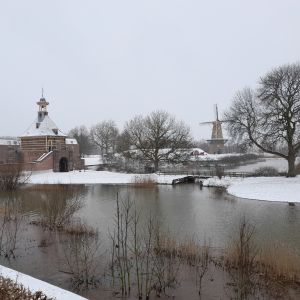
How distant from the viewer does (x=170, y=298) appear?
8312 millimetres

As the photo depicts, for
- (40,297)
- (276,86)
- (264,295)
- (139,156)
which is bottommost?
(264,295)

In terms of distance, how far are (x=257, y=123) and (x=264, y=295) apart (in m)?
23.8

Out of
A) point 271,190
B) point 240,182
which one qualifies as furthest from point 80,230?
point 240,182

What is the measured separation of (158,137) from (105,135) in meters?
31.2

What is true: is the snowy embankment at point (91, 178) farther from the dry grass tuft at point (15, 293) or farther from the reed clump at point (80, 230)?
the dry grass tuft at point (15, 293)

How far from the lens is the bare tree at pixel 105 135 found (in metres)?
71.9

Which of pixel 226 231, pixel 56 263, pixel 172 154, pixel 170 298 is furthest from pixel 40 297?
pixel 172 154

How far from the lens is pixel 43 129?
49.3 metres

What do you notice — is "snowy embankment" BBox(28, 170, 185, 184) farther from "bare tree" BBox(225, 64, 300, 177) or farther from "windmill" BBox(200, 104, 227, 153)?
"windmill" BBox(200, 104, 227, 153)

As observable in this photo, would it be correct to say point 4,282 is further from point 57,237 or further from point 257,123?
point 257,123

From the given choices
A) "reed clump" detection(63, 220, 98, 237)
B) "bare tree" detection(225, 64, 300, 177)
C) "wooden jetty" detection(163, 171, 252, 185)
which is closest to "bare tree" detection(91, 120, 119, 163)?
"wooden jetty" detection(163, 171, 252, 185)

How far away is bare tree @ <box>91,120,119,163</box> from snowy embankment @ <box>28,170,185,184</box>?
26.5m

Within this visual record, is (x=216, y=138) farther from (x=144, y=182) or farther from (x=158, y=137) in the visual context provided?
(x=144, y=182)

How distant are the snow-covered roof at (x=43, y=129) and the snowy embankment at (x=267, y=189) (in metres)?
25.6
